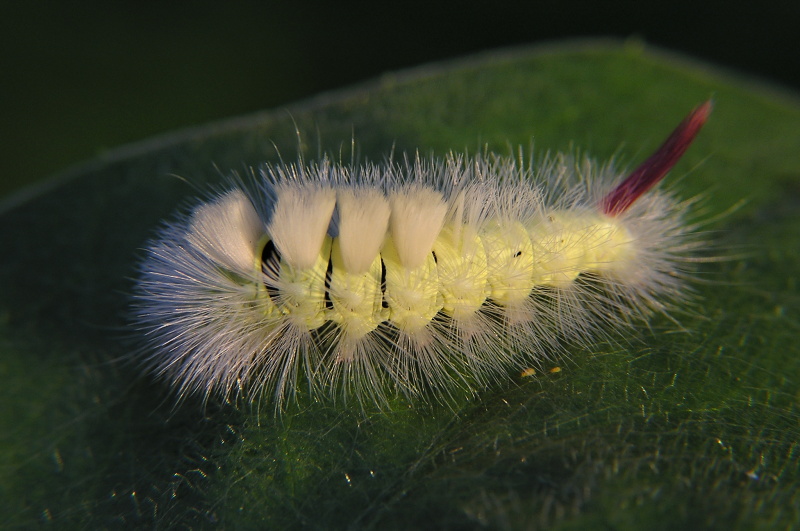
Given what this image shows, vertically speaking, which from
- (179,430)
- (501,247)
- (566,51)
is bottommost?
(179,430)

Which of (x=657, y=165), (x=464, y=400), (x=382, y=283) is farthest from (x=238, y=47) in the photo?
(x=464, y=400)

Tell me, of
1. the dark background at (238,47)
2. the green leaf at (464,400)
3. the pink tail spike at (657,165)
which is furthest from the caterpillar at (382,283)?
the dark background at (238,47)

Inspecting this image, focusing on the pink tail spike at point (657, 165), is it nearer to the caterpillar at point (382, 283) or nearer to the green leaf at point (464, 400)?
the caterpillar at point (382, 283)

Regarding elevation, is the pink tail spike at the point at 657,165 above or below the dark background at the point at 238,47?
above

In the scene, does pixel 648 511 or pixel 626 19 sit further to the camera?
pixel 626 19

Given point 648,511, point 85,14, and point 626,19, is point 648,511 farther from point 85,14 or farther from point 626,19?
point 85,14

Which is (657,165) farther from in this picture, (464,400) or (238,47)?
(238,47)

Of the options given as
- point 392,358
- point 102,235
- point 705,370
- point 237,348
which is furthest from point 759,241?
point 102,235

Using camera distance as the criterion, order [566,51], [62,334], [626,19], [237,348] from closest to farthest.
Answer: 1. [237,348]
2. [62,334]
3. [566,51]
4. [626,19]
